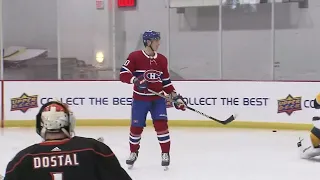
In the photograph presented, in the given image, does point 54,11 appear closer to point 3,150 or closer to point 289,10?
point 289,10

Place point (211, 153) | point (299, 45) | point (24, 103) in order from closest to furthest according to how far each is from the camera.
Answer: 1. point (211, 153)
2. point (24, 103)
3. point (299, 45)

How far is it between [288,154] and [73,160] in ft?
13.2

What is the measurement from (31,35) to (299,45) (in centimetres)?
451

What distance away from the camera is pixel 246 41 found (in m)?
9.33

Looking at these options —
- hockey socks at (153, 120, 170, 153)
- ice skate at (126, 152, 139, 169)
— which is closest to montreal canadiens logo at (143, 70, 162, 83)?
hockey socks at (153, 120, 170, 153)

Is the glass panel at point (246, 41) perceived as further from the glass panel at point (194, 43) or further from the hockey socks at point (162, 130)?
the hockey socks at point (162, 130)

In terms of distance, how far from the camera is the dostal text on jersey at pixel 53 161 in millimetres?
1475

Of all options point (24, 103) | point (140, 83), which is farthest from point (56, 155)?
point (24, 103)

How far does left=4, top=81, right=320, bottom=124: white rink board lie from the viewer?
23.2 feet

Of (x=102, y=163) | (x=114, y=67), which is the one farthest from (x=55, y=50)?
(x=102, y=163)

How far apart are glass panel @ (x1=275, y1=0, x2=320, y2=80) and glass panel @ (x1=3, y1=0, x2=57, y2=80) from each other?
3.59 m

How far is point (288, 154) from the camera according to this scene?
5211mm

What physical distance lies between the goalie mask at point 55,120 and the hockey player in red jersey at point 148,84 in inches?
107

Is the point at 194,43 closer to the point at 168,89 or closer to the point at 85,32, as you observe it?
the point at 85,32
